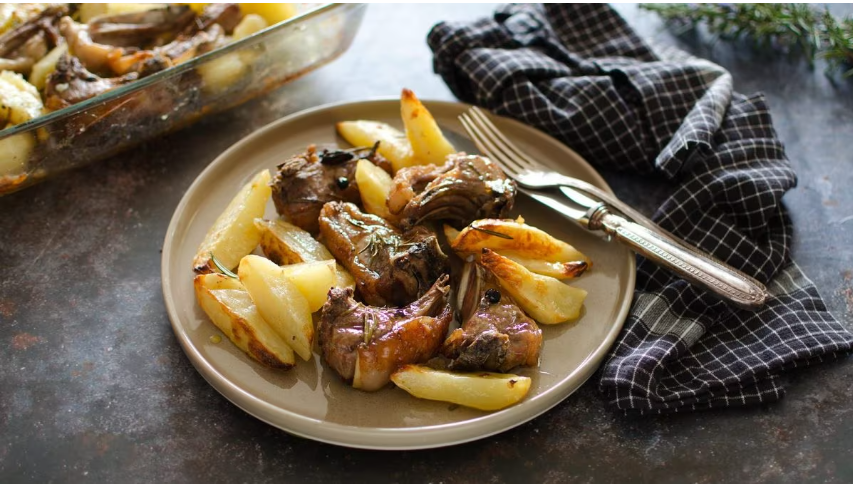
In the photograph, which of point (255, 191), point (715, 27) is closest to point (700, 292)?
point (255, 191)

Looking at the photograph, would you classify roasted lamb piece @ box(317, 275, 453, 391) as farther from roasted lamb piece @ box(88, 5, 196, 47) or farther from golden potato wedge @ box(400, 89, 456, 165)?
roasted lamb piece @ box(88, 5, 196, 47)

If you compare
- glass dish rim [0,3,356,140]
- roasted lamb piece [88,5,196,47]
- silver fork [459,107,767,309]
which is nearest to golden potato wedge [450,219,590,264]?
silver fork [459,107,767,309]

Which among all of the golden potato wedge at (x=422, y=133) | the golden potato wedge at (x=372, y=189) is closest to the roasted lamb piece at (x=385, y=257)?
the golden potato wedge at (x=372, y=189)

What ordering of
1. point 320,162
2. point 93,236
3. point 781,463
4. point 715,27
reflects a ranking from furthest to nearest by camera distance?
point 715,27, point 93,236, point 320,162, point 781,463

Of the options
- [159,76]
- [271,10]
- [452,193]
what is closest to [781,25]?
[452,193]

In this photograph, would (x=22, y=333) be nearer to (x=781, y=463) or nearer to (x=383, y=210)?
(x=383, y=210)
